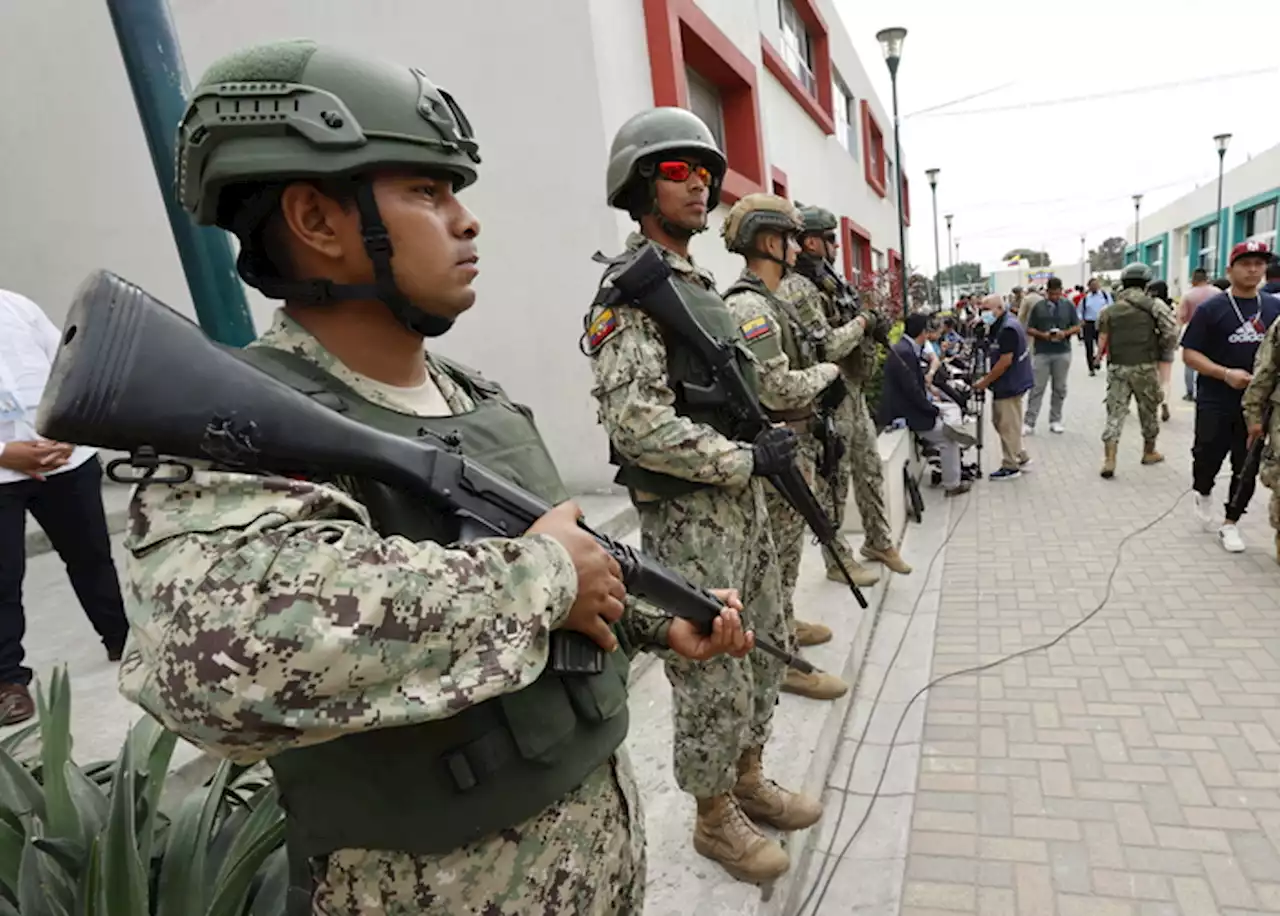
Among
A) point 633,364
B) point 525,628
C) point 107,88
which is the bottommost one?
point 525,628

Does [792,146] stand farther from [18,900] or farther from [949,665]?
[18,900]

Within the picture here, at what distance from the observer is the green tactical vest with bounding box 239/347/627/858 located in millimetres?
945

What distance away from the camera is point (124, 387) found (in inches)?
28.2

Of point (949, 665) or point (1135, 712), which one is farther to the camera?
point (949, 665)

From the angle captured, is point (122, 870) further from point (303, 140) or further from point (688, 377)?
point (688, 377)

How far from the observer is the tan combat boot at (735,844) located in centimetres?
202

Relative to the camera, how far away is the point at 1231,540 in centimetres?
457

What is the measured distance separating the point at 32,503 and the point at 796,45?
12.8m

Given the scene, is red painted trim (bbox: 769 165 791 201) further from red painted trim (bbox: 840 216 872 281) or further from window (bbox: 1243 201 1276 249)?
window (bbox: 1243 201 1276 249)

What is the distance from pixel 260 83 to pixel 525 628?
0.75m

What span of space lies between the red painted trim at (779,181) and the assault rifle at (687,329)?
6.93m

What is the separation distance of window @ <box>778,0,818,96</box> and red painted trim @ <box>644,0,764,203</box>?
400cm

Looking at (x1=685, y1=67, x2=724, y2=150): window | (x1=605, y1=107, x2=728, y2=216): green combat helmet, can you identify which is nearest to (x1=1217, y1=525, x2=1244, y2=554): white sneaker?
(x1=605, y1=107, x2=728, y2=216): green combat helmet

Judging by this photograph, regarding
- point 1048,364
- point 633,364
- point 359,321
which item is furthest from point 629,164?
point 1048,364
